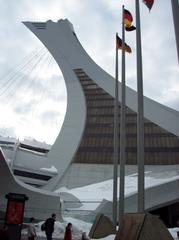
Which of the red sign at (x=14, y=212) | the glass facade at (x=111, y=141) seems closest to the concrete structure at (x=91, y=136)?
the glass facade at (x=111, y=141)

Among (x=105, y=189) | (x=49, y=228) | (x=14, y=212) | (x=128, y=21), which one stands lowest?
(x=49, y=228)

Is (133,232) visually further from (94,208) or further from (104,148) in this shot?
(104,148)

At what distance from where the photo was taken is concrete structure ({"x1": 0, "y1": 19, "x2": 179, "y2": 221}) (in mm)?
41375

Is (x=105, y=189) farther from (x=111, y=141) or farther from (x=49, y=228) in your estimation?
(x=49, y=228)

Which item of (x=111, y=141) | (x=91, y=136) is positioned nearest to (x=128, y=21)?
(x=111, y=141)

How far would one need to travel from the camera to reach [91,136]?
44.8 m

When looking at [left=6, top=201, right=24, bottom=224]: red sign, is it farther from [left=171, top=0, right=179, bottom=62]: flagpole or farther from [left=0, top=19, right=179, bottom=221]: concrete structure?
[left=0, top=19, right=179, bottom=221]: concrete structure

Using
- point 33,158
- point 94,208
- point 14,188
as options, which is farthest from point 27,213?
point 33,158

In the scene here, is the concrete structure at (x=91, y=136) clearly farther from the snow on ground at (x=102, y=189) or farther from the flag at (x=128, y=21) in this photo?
the flag at (x=128, y=21)

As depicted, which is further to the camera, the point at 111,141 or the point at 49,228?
the point at 111,141

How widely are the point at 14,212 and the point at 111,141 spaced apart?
31.0 metres

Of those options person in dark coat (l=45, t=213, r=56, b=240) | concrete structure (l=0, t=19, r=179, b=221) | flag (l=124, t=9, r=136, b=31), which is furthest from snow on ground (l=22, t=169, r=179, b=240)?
flag (l=124, t=9, r=136, b=31)

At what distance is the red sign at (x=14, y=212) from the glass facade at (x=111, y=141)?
2916 cm

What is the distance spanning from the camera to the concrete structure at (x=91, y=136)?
4138 centimetres
